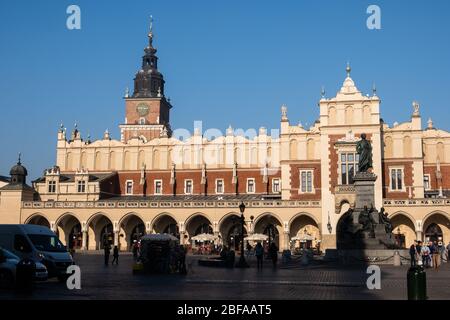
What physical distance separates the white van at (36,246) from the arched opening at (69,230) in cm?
4026

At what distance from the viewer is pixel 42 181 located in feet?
220

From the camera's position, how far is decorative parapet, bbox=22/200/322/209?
184 feet

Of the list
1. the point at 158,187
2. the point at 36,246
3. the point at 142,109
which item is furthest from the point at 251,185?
the point at 36,246

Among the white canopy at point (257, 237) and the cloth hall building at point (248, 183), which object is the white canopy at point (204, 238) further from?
the white canopy at point (257, 237)

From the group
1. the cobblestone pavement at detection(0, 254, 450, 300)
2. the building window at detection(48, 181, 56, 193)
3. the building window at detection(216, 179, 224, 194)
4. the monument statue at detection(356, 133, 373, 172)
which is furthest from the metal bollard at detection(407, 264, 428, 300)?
the building window at detection(48, 181, 56, 193)

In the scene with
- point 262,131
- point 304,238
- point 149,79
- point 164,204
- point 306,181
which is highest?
point 149,79

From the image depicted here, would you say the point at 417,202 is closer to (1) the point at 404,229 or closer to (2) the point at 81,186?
(1) the point at 404,229

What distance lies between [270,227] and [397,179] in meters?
13.5

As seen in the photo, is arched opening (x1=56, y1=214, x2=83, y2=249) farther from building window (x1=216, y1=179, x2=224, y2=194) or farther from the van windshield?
the van windshield

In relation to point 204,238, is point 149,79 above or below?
above

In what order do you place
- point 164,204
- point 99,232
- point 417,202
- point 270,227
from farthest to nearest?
point 99,232, point 270,227, point 164,204, point 417,202

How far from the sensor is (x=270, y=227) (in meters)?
59.5

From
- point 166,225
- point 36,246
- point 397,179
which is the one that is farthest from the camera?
point 166,225
